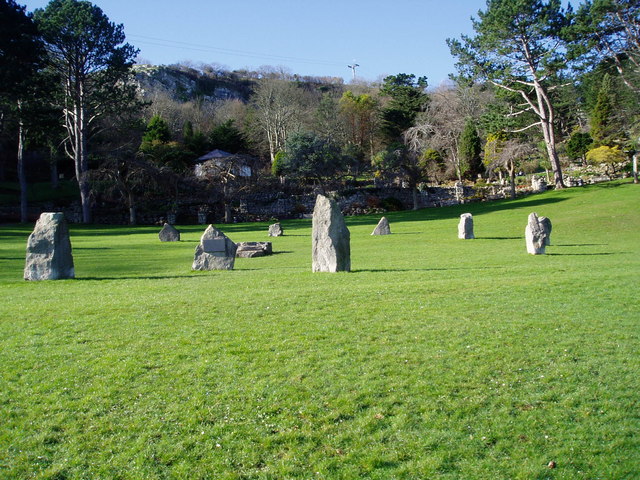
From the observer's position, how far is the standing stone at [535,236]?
18859 mm

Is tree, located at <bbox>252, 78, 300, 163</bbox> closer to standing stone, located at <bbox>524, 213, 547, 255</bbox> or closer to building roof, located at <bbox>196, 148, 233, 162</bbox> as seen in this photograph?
building roof, located at <bbox>196, 148, 233, 162</bbox>

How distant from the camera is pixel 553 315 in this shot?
362 inches

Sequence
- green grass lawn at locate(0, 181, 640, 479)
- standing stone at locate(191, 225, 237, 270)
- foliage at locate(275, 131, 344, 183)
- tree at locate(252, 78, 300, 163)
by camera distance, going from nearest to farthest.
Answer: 1. green grass lawn at locate(0, 181, 640, 479)
2. standing stone at locate(191, 225, 237, 270)
3. foliage at locate(275, 131, 344, 183)
4. tree at locate(252, 78, 300, 163)

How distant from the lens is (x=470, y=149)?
190 feet

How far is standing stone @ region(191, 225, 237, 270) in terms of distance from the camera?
17.2 meters

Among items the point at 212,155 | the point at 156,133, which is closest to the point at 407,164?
the point at 212,155

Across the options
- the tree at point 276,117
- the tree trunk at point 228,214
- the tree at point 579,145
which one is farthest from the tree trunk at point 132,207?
the tree at point 579,145

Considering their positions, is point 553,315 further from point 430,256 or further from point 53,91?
point 53,91

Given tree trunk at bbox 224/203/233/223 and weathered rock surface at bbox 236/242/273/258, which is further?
tree trunk at bbox 224/203/233/223

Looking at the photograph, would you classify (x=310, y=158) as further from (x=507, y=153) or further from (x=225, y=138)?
(x=507, y=153)

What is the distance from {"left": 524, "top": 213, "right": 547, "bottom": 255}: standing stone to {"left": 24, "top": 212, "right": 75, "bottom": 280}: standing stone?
1491cm

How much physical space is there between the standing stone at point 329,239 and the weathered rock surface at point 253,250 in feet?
25.0

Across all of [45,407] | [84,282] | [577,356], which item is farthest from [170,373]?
[84,282]

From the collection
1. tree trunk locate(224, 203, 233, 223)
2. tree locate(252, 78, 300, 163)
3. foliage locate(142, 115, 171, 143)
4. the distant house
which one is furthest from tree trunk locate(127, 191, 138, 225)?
tree locate(252, 78, 300, 163)
